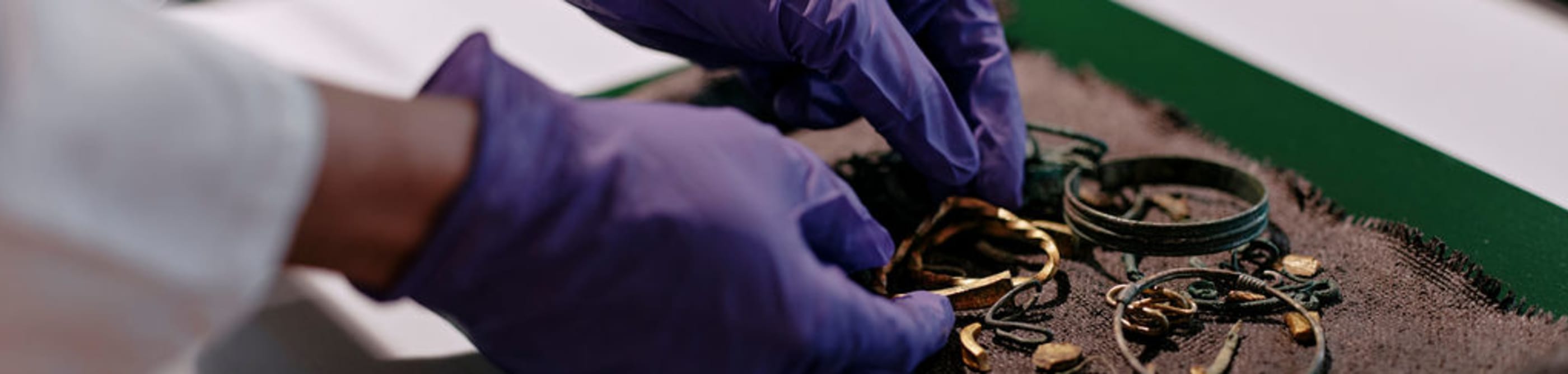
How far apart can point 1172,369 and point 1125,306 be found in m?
0.07

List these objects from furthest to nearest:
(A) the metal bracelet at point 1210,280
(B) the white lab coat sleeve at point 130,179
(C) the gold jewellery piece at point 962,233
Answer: (C) the gold jewellery piece at point 962,233
(A) the metal bracelet at point 1210,280
(B) the white lab coat sleeve at point 130,179

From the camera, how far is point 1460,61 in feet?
4.83

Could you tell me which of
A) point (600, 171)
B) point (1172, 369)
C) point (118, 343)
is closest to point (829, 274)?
point (600, 171)

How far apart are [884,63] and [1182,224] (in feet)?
0.95

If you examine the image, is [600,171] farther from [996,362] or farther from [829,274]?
[996,362]

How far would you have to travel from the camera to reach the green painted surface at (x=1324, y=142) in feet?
3.64

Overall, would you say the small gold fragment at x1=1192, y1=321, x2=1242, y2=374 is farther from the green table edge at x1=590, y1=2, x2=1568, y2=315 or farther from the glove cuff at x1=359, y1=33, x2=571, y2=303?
the glove cuff at x1=359, y1=33, x2=571, y2=303

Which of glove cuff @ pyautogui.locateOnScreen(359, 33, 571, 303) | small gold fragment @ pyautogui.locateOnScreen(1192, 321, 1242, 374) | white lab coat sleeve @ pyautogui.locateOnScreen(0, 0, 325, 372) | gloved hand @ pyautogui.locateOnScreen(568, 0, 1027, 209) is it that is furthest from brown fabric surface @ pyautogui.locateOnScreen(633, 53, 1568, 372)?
white lab coat sleeve @ pyautogui.locateOnScreen(0, 0, 325, 372)

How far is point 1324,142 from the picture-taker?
4.29 ft

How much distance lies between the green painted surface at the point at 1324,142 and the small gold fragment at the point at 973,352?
1.45 feet

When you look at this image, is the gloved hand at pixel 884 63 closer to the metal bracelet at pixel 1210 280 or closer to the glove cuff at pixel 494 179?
the metal bracelet at pixel 1210 280

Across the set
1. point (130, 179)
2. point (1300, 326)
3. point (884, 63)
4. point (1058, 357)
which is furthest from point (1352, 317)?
point (130, 179)

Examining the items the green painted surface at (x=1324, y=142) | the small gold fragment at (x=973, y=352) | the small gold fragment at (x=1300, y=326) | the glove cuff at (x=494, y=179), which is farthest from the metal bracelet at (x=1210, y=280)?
A: the glove cuff at (x=494, y=179)

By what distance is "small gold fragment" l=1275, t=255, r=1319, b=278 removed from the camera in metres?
1.08
